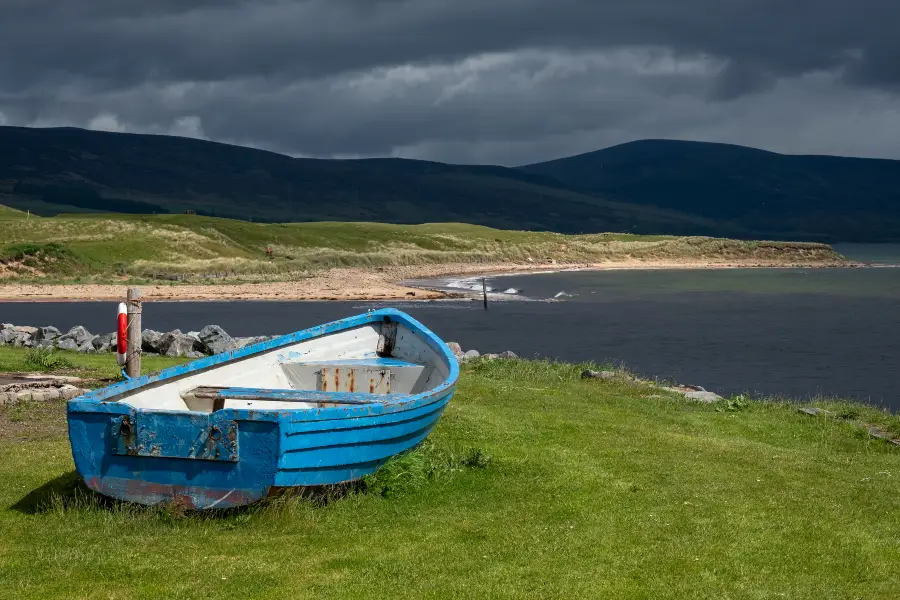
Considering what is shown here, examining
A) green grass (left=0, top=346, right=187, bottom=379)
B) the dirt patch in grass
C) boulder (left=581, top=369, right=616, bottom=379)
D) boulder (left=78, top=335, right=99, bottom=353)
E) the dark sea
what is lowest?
the dark sea

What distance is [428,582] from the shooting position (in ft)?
27.8

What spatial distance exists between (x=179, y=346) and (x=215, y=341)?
174 cm

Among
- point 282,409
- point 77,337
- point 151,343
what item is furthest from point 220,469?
point 77,337

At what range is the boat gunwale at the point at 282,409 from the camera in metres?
10.2

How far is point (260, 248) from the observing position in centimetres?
11081

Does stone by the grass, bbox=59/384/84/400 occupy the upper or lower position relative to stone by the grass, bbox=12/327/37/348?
upper

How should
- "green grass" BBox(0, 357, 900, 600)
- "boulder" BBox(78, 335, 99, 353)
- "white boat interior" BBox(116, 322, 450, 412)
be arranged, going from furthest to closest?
"boulder" BBox(78, 335, 99, 353) → "white boat interior" BBox(116, 322, 450, 412) → "green grass" BBox(0, 357, 900, 600)

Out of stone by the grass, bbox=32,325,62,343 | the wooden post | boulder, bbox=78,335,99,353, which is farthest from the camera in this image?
stone by the grass, bbox=32,325,62,343

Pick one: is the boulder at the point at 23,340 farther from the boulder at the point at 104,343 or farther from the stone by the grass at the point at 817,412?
the stone by the grass at the point at 817,412

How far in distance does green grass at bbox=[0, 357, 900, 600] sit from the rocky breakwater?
45.4 feet

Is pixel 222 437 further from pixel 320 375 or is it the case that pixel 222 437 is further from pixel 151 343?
pixel 151 343

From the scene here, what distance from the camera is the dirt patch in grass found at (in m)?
14.5

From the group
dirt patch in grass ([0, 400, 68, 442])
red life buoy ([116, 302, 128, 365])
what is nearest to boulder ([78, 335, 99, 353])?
red life buoy ([116, 302, 128, 365])

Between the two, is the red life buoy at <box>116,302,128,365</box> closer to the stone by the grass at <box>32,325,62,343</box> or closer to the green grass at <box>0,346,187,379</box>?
the green grass at <box>0,346,187,379</box>
